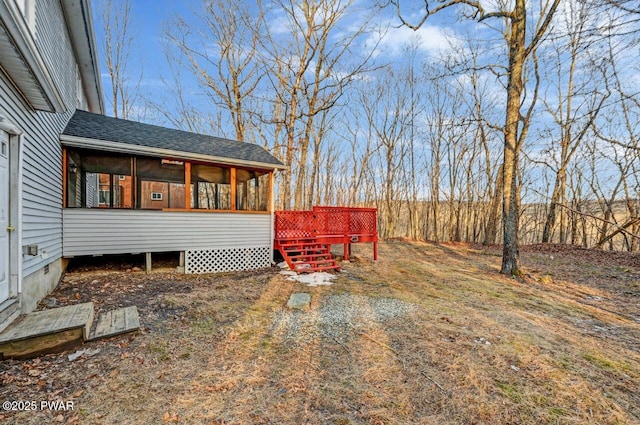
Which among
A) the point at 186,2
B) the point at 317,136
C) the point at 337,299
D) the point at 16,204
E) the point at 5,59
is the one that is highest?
the point at 186,2

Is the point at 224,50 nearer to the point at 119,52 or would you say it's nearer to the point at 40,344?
the point at 119,52

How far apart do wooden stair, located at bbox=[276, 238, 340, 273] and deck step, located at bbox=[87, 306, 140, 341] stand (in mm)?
4066

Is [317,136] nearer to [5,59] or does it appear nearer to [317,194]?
[317,194]

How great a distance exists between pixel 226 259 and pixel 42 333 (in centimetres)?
499

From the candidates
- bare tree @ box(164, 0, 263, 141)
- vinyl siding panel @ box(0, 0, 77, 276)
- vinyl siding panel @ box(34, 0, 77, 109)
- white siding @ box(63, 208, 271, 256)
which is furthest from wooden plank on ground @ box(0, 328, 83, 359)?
bare tree @ box(164, 0, 263, 141)

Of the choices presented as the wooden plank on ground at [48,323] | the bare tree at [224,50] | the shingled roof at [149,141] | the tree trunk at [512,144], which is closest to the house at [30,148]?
the wooden plank on ground at [48,323]

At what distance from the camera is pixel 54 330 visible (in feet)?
9.70

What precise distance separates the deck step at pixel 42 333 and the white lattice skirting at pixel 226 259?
156 inches

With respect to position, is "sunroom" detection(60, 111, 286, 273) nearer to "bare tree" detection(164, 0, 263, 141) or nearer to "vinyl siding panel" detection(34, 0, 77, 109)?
"vinyl siding panel" detection(34, 0, 77, 109)

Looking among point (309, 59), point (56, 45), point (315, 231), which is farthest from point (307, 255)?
point (309, 59)

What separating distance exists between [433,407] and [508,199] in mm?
6853

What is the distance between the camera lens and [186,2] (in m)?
14.5

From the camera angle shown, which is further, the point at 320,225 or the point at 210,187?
the point at 210,187

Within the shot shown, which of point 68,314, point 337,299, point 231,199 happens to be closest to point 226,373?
point 68,314
